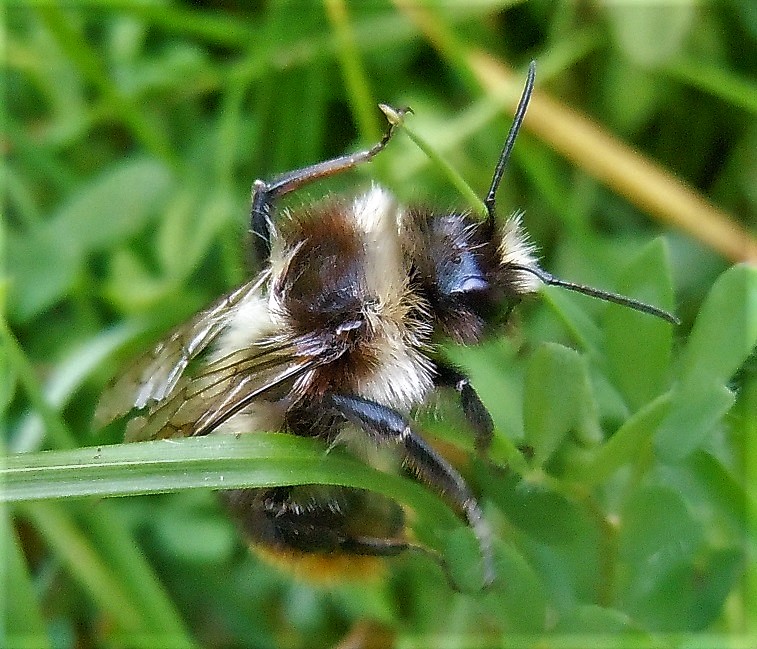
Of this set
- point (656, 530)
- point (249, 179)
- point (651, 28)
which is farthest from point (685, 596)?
point (249, 179)

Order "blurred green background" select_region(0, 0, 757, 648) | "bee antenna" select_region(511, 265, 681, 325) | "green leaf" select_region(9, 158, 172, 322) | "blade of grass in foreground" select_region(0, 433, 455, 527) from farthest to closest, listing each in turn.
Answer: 1. "green leaf" select_region(9, 158, 172, 322)
2. "blurred green background" select_region(0, 0, 757, 648)
3. "bee antenna" select_region(511, 265, 681, 325)
4. "blade of grass in foreground" select_region(0, 433, 455, 527)

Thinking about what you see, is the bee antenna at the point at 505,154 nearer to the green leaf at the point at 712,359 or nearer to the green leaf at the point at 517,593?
the green leaf at the point at 712,359

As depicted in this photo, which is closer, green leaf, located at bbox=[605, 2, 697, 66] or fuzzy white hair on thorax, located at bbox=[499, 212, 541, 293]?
fuzzy white hair on thorax, located at bbox=[499, 212, 541, 293]

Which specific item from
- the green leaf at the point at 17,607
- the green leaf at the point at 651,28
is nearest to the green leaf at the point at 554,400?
the green leaf at the point at 17,607

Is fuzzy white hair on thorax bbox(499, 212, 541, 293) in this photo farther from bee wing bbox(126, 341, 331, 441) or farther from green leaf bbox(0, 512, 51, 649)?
green leaf bbox(0, 512, 51, 649)

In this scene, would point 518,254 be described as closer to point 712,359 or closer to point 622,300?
point 622,300

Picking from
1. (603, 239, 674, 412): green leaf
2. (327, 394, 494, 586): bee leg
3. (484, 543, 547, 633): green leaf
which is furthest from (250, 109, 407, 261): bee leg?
(484, 543, 547, 633): green leaf
